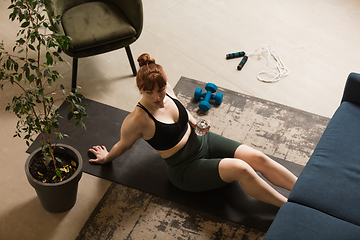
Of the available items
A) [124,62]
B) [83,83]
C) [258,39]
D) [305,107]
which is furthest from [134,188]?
[258,39]

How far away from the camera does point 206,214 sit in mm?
2078

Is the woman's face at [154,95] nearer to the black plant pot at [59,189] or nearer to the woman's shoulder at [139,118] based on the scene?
the woman's shoulder at [139,118]

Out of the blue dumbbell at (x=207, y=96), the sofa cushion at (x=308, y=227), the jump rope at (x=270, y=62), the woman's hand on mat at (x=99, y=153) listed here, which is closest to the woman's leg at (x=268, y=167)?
the sofa cushion at (x=308, y=227)

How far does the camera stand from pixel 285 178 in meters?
2.02

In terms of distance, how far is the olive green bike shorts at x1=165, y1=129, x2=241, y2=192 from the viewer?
1.94 m

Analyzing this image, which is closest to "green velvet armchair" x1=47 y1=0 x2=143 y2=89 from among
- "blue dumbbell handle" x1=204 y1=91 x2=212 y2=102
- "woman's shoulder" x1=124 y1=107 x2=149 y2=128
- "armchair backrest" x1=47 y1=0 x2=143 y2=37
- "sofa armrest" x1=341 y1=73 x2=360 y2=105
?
"armchair backrest" x1=47 y1=0 x2=143 y2=37

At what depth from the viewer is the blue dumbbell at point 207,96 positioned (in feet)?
8.64

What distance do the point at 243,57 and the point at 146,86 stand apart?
72.9 inches

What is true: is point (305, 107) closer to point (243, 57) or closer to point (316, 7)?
point (243, 57)

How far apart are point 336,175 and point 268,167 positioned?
1.28 feet

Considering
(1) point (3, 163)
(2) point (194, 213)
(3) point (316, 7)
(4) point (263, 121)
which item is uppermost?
(3) point (316, 7)

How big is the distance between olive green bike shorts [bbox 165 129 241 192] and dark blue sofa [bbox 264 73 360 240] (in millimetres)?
447

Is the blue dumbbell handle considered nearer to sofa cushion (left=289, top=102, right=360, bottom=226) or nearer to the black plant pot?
sofa cushion (left=289, top=102, right=360, bottom=226)

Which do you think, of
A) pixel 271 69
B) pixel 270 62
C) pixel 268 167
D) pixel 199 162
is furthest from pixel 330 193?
pixel 270 62
